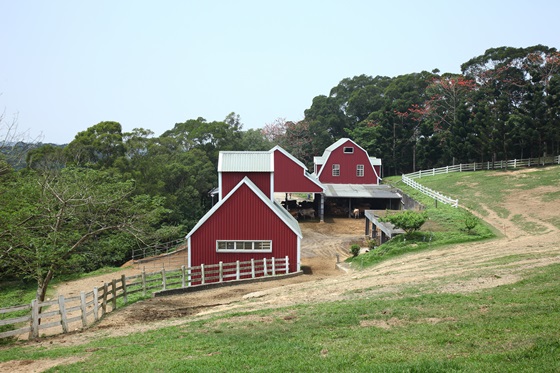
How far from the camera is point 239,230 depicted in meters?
→ 27.0

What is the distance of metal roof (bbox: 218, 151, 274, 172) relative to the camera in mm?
29109

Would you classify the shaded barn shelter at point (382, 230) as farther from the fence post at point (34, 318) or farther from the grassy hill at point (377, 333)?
the fence post at point (34, 318)

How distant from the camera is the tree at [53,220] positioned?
16.7 meters

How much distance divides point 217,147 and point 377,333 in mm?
54838

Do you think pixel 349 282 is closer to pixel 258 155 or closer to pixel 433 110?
pixel 258 155

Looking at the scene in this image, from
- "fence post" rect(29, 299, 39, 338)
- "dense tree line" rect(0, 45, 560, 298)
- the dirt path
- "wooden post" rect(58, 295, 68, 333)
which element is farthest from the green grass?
"dense tree line" rect(0, 45, 560, 298)

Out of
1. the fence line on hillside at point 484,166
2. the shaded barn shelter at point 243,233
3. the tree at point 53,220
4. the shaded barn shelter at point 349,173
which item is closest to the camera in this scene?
the tree at point 53,220

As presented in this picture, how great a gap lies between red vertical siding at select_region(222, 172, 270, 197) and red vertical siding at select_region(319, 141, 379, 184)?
3059 centimetres

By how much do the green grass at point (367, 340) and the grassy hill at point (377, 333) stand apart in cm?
2

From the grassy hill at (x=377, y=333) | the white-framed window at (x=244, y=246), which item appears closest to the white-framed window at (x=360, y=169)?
the white-framed window at (x=244, y=246)

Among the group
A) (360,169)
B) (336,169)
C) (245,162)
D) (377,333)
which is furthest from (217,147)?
(377,333)

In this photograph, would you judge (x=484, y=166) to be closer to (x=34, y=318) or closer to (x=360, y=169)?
(x=360, y=169)

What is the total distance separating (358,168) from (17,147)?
154 feet

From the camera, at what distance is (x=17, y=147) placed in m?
15.9
